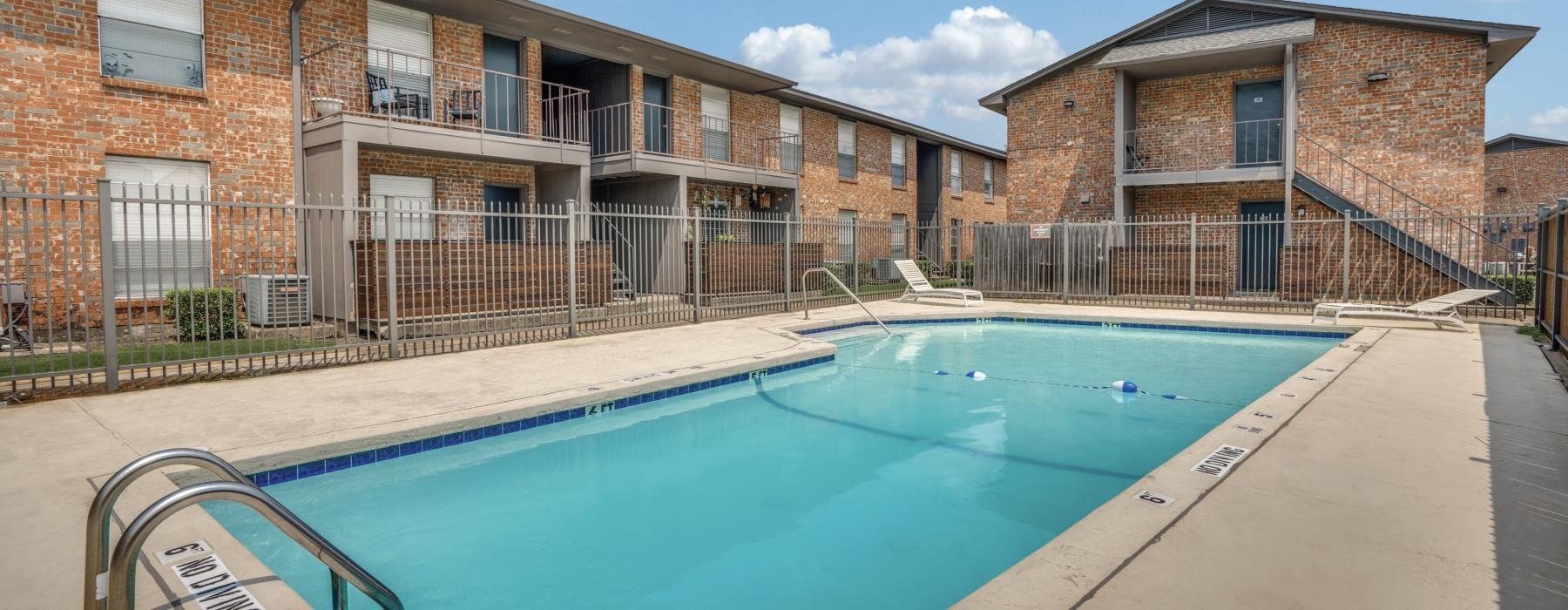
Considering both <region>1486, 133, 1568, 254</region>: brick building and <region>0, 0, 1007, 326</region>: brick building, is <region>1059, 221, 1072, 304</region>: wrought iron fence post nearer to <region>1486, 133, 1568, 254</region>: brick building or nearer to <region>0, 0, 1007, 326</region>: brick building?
<region>0, 0, 1007, 326</region>: brick building

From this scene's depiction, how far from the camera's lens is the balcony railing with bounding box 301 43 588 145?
39.0 ft

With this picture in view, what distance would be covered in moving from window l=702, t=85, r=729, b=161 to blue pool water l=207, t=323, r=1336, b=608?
11746 mm

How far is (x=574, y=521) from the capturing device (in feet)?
14.7

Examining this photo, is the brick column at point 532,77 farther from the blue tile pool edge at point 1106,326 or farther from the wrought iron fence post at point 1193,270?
the wrought iron fence post at point 1193,270

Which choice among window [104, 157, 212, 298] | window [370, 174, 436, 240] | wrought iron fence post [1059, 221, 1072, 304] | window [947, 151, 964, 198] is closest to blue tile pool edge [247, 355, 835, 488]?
window [104, 157, 212, 298]

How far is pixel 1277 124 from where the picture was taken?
17.0 metres

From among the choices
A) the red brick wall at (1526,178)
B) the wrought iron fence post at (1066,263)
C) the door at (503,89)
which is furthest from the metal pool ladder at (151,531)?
the red brick wall at (1526,178)

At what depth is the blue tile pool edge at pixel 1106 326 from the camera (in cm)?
1130

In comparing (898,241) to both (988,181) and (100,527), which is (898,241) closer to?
(988,181)

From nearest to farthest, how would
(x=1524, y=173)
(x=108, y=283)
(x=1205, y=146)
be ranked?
(x=108, y=283)
(x=1205, y=146)
(x=1524, y=173)

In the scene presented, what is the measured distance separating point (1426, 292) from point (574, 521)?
16005 mm

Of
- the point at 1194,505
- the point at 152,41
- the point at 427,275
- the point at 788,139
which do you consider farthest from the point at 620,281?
the point at 1194,505

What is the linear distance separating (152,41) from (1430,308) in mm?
17837

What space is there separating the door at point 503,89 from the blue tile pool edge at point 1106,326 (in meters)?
7.07
